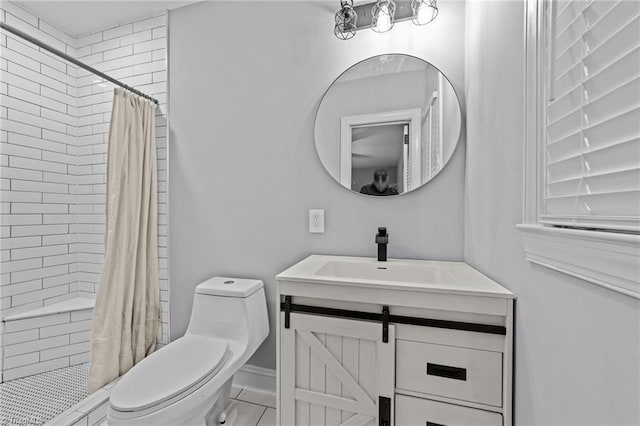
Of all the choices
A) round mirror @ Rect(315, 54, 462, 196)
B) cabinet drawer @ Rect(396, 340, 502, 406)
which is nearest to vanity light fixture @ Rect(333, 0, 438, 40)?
round mirror @ Rect(315, 54, 462, 196)

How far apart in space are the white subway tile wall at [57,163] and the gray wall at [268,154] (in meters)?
0.18

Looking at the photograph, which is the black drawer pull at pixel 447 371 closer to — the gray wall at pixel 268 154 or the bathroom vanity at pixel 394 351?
the bathroom vanity at pixel 394 351

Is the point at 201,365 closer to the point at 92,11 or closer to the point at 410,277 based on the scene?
the point at 410,277

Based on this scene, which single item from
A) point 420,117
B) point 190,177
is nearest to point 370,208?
point 420,117

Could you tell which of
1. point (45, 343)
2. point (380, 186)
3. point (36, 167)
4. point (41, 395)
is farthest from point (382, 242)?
point (36, 167)

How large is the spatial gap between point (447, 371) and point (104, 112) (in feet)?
8.98

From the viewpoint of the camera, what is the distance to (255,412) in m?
1.54

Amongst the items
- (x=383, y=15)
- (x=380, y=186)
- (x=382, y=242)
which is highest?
(x=383, y=15)

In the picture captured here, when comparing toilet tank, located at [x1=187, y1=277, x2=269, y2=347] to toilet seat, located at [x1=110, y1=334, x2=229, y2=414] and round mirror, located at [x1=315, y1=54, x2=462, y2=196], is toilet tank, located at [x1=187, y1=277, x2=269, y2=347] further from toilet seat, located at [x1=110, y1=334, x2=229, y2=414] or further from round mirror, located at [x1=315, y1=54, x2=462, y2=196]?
round mirror, located at [x1=315, y1=54, x2=462, y2=196]

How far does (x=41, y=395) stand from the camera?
156 cm

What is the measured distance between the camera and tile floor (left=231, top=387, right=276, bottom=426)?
1470mm

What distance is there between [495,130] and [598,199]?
1.95 feet

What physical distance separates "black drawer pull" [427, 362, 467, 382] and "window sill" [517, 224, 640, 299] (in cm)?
46

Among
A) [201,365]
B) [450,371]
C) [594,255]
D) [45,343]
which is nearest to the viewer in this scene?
[594,255]
